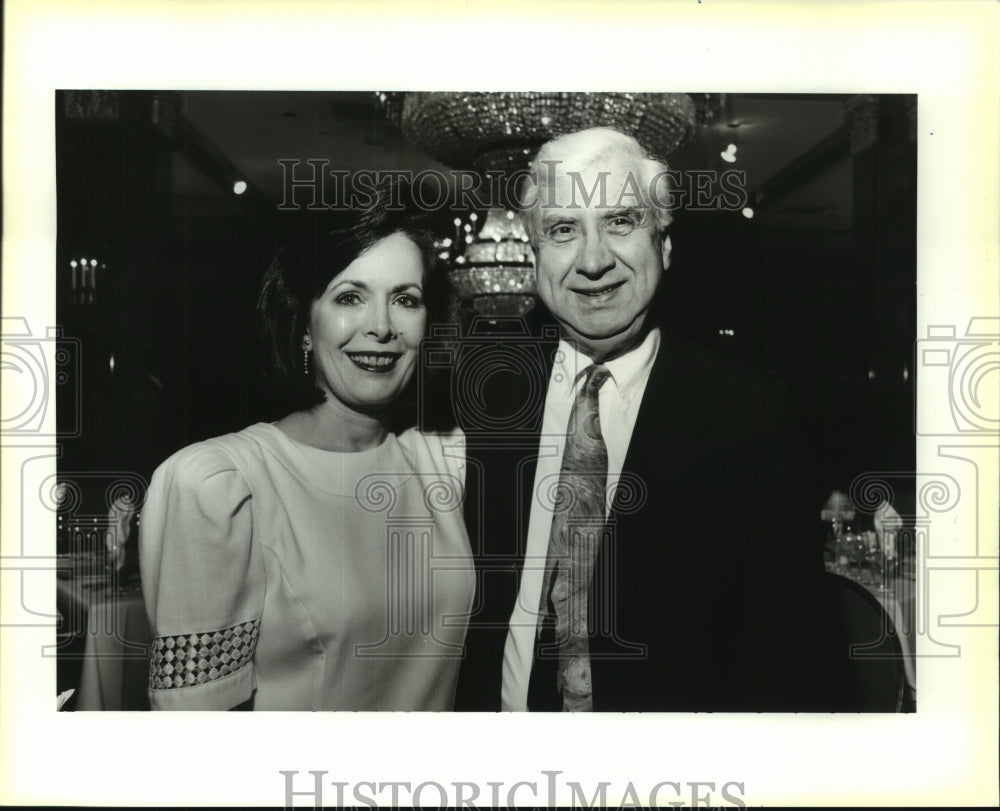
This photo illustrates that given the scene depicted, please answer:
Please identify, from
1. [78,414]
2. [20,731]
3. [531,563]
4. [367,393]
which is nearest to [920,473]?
[531,563]

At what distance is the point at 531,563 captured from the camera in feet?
7.82

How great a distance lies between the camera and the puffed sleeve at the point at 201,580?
2.36 m

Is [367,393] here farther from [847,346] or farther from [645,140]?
[847,346]

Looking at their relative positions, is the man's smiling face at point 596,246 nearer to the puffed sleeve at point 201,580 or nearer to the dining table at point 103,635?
the puffed sleeve at point 201,580

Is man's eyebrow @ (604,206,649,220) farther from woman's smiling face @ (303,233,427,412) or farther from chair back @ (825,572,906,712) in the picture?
chair back @ (825,572,906,712)

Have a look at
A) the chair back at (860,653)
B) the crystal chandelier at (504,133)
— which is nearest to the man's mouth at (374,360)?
the crystal chandelier at (504,133)

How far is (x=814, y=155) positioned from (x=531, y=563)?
4.00 feet

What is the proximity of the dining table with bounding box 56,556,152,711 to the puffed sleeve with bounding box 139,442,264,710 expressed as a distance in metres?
0.04

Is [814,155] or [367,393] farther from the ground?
[814,155]

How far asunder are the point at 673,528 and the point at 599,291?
0.61m

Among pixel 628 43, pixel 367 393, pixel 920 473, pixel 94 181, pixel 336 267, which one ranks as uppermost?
pixel 628 43

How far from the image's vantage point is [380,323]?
2344mm

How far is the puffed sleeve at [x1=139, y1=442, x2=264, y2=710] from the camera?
2357mm

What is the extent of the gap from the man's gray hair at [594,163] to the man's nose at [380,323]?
396 millimetres
